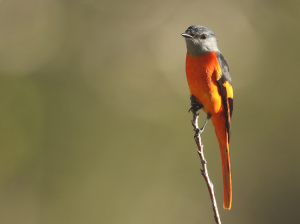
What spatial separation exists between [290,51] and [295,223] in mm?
4661

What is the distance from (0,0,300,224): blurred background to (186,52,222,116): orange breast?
4.33 meters

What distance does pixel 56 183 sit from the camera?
7457 mm

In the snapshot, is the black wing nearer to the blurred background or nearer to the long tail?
the long tail

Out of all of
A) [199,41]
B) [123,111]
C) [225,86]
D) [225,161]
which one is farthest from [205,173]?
[123,111]

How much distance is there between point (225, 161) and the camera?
12.1ft

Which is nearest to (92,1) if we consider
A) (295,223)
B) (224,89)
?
(224,89)

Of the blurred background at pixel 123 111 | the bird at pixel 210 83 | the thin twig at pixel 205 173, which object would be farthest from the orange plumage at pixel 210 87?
the blurred background at pixel 123 111

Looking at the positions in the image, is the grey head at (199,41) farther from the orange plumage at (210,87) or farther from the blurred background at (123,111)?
the blurred background at (123,111)

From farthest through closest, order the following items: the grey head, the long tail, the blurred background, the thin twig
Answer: the blurred background, the grey head, the long tail, the thin twig

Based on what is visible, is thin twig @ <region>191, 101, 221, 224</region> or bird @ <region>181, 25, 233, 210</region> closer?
thin twig @ <region>191, 101, 221, 224</region>

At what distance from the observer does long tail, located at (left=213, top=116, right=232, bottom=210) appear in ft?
10.6

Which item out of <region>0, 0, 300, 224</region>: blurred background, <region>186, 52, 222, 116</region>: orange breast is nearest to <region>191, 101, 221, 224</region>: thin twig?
<region>186, 52, 222, 116</region>: orange breast

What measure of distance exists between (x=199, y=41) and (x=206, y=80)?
0.63 metres

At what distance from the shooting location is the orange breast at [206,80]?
11.8 ft
